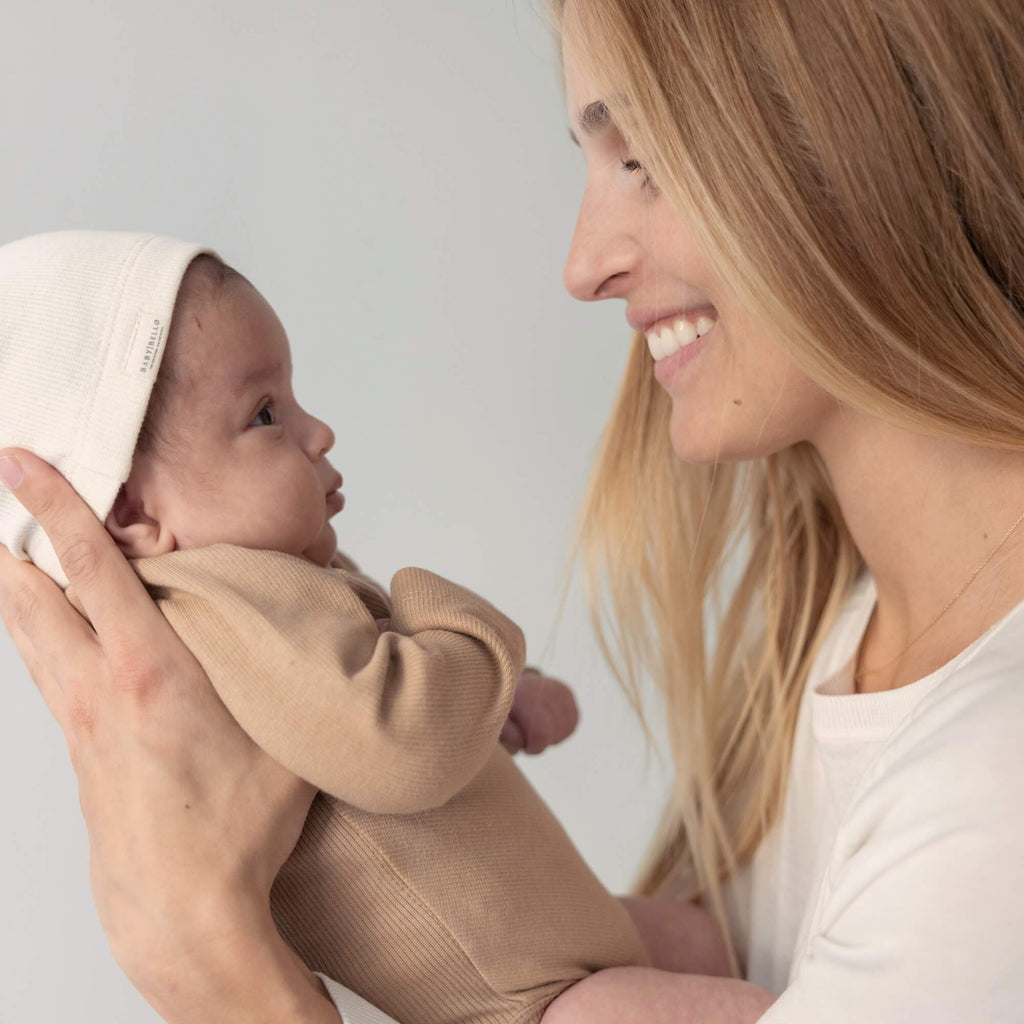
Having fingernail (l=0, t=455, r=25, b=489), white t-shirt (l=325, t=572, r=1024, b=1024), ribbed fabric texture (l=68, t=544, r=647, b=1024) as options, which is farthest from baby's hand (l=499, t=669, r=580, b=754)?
fingernail (l=0, t=455, r=25, b=489)

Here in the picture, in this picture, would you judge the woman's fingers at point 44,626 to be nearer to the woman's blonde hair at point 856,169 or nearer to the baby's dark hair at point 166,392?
the baby's dark hair at point 166,392

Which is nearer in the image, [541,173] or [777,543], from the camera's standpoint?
[777,543]

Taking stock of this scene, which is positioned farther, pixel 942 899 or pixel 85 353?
pixel 85 353

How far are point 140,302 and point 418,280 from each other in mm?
1229

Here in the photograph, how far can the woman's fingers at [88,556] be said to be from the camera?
112 cm

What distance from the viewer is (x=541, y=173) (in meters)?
2.40

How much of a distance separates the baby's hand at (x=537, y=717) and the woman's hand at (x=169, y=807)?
363 millimetres

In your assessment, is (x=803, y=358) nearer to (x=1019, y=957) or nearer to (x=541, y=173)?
(x=1019, y=957)

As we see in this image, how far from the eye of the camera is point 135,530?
1.16 metres

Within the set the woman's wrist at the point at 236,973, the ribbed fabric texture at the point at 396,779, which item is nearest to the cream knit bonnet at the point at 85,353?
Answer: the ribbed fabric texture at the point at 396,779

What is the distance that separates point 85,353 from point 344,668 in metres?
0.41

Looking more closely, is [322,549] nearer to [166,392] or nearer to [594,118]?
[166,392]

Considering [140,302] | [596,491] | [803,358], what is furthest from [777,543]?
[140,302]

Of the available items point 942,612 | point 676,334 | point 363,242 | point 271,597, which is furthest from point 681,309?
point 363,242
